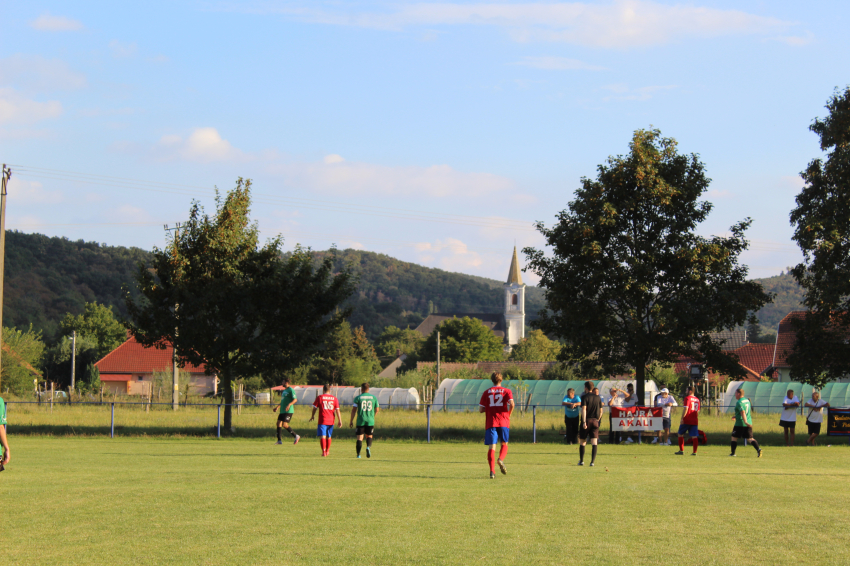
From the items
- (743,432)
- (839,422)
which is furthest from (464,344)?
(743,432)

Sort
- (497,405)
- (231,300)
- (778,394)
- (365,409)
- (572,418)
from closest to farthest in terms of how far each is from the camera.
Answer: (497,405) → (365,409) → (572,418) → (231,300) → (778,394)

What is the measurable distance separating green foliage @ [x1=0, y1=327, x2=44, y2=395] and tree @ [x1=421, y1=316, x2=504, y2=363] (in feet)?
199

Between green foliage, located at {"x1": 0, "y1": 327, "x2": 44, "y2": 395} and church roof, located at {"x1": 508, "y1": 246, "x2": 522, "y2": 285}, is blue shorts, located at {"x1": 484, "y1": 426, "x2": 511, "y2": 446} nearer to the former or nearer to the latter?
green foliage, located at {"x1": 0, "y1": 327, "x2": 44, "y2": 395}

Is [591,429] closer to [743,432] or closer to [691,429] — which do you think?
[743,432]

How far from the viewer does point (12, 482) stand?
1327 centimetres

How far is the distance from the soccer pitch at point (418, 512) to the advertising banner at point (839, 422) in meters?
8.49

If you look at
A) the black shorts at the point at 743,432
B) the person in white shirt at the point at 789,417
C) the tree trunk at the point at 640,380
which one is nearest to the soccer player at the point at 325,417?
the black shorts at the point at 743,432

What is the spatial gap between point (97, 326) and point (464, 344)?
47548 millimetres

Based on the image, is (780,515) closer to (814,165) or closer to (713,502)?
(713,502)

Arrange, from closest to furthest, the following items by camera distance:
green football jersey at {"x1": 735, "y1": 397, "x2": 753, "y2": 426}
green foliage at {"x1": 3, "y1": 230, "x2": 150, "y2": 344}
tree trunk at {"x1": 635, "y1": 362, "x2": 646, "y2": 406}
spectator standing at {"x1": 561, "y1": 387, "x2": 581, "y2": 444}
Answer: green football jersey at {"x1": 735, "y1": 397, "x2": 753, "y2": 426} → spectator standing at {"x1": 561, "y1": 387, "x2": 581, "y2": 444} → tree trunk at {"x1": 635, "y1": 362, "x2": 646, "y2": 406} → green foliage at {"x1": 3, "y1": 230, "x2": 150, "y2": 344}

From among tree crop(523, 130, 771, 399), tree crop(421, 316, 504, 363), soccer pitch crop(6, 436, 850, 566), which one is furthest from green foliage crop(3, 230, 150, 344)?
soccer pitch crop(6, 436, 850, 566)

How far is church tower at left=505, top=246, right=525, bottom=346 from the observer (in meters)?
172

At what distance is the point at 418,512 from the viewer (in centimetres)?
1001

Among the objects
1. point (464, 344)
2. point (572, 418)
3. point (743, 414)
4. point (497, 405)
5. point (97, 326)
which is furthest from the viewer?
point (464, 344)
